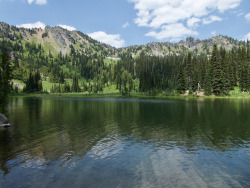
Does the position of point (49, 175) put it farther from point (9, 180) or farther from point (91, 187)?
point (91, 187)

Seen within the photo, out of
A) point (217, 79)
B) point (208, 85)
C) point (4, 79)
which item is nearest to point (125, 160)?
point (4, 79)

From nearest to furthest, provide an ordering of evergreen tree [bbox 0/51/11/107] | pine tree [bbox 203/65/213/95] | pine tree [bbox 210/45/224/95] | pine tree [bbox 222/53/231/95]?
1. evergreen tree [bbox 0/51/11/107]
2. pine tree [bbox 222/53/231/95]
3. pine tree [bbox 210/45/224/95]
4. pine tree [bbox 203/65/213/95]

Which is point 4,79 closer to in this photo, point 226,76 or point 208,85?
point 208,85

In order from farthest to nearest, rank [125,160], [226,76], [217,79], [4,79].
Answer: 1. [226,76]
2. [217,79]
3. [4,79]
4. [125,160]

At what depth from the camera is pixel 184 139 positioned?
82.9ft

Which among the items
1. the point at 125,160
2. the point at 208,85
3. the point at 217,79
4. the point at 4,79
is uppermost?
the point at 217,79

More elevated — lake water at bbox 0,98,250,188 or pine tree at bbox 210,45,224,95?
pine tree at bbox 210,45,224,95

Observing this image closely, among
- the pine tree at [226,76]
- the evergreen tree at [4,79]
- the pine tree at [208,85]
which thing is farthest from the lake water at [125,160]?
the pine tree at [208,85]

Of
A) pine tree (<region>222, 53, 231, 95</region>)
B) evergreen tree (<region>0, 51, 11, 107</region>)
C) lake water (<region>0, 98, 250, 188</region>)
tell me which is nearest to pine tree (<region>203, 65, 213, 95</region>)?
pine tree (<region>222, 53, 231, 95</region>)

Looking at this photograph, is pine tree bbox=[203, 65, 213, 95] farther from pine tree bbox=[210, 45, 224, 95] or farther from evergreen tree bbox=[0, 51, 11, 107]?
evergreen tree bbox=[0, 51, 11, 107]

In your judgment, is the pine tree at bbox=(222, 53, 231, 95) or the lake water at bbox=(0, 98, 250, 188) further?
the pine tree at bbox=(222, 53, 231, 95)

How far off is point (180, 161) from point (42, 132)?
22526 mm

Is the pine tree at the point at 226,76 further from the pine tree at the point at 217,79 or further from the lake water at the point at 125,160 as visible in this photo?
the lake water at the point at 125,160

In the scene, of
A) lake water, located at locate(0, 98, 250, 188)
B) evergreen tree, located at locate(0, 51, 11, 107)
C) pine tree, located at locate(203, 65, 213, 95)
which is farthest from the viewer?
pine tree, located at locate(203, 65, 213, 95)
